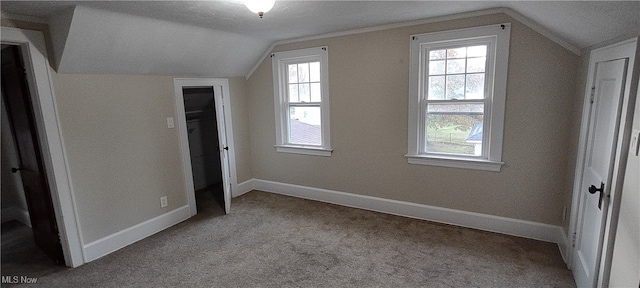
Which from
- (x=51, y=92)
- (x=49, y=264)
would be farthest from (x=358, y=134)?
(x=49, y=264)

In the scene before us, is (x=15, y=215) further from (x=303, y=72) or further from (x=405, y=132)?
(x=405, y=132)

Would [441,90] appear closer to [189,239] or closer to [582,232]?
[582,232]

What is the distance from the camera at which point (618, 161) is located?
168 centimetres

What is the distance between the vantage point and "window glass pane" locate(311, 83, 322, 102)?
3943 mm

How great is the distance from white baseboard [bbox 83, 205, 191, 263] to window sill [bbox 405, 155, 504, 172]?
9.19 feet

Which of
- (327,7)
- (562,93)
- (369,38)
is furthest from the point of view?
(369,38)

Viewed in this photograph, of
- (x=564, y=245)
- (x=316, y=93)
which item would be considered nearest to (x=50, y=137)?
(x=316, y=93)

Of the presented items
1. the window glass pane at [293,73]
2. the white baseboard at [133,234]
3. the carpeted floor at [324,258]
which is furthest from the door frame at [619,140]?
the white baseboard at [133,234]

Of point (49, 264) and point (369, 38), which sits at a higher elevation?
point (369, 38)

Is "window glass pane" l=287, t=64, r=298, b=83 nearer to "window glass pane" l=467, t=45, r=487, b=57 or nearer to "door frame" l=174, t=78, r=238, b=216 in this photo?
"door frame" l=174, t=78, r=238, b=216

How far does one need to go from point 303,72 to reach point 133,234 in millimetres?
2729

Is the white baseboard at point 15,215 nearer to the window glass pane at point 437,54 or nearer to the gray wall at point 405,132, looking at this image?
the gray wall at point 405,132

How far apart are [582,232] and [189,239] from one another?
3465mm

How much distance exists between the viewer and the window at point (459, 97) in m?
2.87
